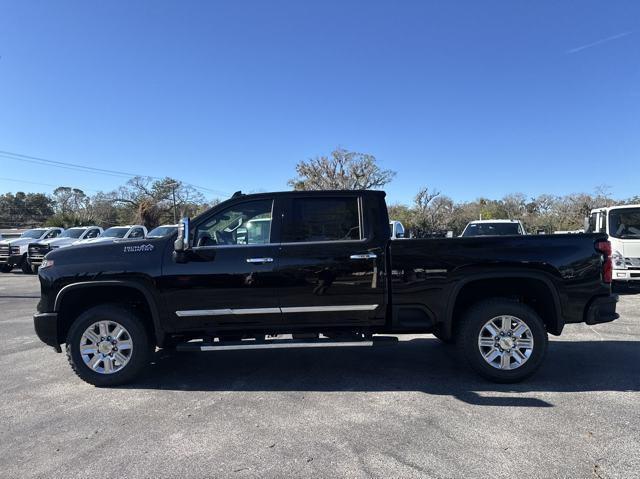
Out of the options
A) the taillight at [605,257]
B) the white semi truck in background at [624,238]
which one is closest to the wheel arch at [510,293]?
the taillight at [605,257]

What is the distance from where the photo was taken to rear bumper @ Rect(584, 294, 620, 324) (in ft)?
16.0

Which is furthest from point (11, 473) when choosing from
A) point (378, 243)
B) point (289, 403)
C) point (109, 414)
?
point (378, 243)

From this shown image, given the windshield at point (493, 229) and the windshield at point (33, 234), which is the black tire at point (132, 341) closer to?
the windshield at point (493, 229)

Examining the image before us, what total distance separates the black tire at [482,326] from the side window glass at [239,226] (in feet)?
7.73

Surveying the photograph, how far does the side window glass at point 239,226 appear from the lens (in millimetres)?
5027

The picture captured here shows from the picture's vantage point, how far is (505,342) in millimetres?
4895

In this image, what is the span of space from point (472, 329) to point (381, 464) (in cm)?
208

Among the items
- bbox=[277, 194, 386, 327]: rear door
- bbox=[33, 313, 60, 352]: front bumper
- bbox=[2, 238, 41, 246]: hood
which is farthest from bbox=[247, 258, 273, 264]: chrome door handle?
bbox=[2, 238, 41, 246]: hood

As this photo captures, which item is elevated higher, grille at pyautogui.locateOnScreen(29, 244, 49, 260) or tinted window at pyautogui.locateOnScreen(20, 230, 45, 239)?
tinted window at pyautogui.locateOnScreen(20, 230, 45, 239)

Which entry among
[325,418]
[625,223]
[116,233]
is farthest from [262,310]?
[116,233]

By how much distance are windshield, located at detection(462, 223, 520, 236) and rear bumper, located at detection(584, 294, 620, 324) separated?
349 inches

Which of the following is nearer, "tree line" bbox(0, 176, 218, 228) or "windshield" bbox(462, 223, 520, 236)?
"windshield" bbox(462, 223, 520, 236)

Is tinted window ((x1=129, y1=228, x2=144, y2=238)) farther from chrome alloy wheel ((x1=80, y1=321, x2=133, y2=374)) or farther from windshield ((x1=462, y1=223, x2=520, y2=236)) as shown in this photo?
chrome alloy wheel ((x1=80, y1=321, x2=133, y2=374))

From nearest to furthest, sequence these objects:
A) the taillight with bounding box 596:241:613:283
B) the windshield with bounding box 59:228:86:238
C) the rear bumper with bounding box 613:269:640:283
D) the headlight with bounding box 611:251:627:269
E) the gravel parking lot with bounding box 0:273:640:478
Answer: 1. the gravel parking lot with bounding box 0:273:640:478
2. the taillight with bounding box 596:241:613:283
3. the rear bumper with bounding box 613:269:640:283
4. the headlight with bounding box 611:251:627:269
5. the windshield with bounding box 59:228:86:238
